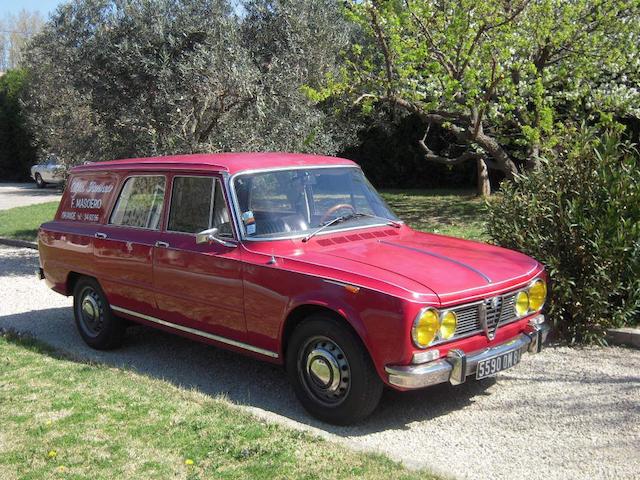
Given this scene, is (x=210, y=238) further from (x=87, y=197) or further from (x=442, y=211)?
(x=442, y=211)

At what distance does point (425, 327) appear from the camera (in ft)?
14.2

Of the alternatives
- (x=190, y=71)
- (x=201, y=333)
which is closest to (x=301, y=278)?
(x=201, y=333)

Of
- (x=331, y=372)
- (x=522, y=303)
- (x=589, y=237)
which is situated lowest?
(x=331, y=372)

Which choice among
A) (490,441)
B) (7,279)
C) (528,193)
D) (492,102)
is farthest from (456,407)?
(7,279)

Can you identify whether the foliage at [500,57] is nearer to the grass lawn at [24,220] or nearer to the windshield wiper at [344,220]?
the windshield wiper at [344,220]

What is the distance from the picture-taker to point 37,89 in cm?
2219

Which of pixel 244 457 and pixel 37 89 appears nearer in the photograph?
pixel 244 457

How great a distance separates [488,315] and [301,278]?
51.6 inches

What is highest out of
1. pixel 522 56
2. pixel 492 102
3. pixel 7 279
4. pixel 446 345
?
pixel 522 56

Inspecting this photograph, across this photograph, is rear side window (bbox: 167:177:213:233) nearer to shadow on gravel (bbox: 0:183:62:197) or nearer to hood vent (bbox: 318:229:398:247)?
hood vent (bbox: 318:229:398:247)

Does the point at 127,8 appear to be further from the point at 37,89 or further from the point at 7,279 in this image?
the point at 37,89

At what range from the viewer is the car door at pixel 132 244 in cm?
609

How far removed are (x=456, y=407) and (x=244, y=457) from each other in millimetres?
1784

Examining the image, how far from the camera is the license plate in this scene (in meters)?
4.56
